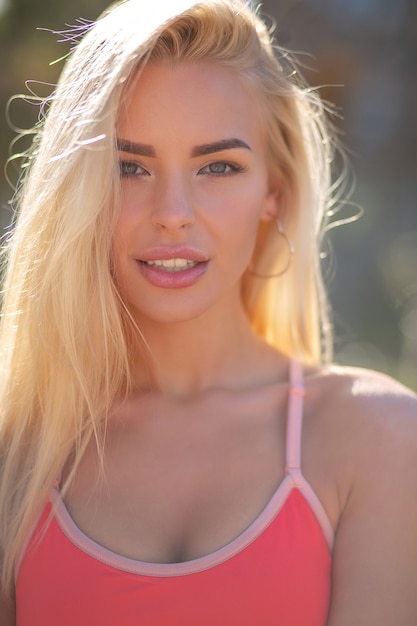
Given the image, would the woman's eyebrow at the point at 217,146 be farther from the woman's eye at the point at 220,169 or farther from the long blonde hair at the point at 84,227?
the long blonde hair at the point at 84,227

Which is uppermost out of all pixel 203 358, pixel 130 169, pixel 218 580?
pixel 130 169

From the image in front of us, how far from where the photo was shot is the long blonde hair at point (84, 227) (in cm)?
198

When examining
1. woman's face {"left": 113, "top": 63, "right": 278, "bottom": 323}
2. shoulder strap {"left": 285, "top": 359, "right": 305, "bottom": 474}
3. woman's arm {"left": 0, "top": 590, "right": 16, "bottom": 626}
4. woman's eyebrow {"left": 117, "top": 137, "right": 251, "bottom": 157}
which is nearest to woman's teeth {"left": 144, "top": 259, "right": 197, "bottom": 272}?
woman's face {"left": 113, "top": 63, "right": 278, "bottom": 323}

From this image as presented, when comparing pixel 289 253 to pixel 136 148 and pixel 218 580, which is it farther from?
pixel 218 580

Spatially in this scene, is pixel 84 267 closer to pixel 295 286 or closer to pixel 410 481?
pixel 295 286

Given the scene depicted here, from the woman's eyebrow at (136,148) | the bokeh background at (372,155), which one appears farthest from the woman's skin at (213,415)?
the bokeh background at (372,155)

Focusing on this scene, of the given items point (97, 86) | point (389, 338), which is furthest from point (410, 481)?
point (389, 338)

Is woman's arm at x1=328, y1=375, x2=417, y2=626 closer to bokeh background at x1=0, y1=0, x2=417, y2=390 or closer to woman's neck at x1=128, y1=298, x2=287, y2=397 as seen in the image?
woman's neck at x1=128, y1=298, x2=287, y2=397

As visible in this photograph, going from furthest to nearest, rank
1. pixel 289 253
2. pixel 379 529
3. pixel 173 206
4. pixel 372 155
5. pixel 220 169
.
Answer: pixel 372 155, pixel 289 253, pixel 220 169, pixel 173 206, pixel 379 529

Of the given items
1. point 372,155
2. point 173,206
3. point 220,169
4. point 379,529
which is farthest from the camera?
point 372,155

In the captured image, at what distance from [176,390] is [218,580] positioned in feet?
1.81

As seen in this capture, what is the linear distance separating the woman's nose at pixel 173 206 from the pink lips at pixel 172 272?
0.19 feet

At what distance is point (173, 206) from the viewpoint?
75.7 inches

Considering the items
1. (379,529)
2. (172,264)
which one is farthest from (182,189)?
(379,529)
